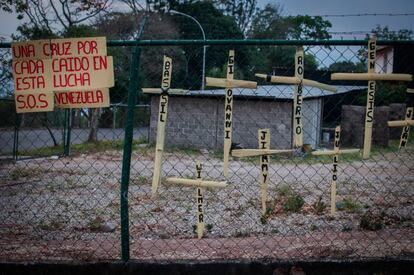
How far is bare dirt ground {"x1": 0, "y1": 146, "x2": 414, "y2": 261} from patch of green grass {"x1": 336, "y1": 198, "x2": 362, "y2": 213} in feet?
0.05

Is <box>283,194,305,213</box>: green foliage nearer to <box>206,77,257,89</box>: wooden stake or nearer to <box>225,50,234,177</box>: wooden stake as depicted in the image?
<box>225,50,234,177</box>: wooden stake

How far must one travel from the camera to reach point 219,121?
18391 mm

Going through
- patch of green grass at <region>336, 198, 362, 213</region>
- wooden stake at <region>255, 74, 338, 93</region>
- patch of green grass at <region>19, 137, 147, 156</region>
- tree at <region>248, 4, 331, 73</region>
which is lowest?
patch of green grass at <region>19, 137, 147, 156</region>

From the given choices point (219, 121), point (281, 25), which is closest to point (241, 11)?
point (281, 25)

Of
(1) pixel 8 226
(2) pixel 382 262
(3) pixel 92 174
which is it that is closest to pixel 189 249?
(2) pixel 382 262

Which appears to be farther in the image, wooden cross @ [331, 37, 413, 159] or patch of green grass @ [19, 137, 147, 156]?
patch of green grass @ [19, 137, 147, 156]

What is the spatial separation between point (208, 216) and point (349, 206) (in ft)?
7.23

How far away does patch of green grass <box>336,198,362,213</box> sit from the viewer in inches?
267

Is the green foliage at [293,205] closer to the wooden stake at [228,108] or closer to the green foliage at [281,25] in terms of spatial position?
the wooden stake at [228,108]

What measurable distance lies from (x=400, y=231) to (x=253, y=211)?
233 centimetres

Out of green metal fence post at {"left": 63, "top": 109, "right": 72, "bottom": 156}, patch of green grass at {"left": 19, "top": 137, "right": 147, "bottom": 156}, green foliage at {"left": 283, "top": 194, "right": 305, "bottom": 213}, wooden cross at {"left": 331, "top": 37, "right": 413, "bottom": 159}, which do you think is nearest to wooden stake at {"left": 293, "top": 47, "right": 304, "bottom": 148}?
wooden cross at {"left": 331, "top": 37, "right": 413, "bottom": 159}

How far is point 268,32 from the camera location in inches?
1897

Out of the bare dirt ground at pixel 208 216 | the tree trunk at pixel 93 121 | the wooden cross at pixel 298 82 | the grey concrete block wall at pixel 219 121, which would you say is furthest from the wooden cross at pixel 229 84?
the tree trunk at pixel 93 121

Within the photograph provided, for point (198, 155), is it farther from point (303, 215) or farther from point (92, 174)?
point (303, 215)
